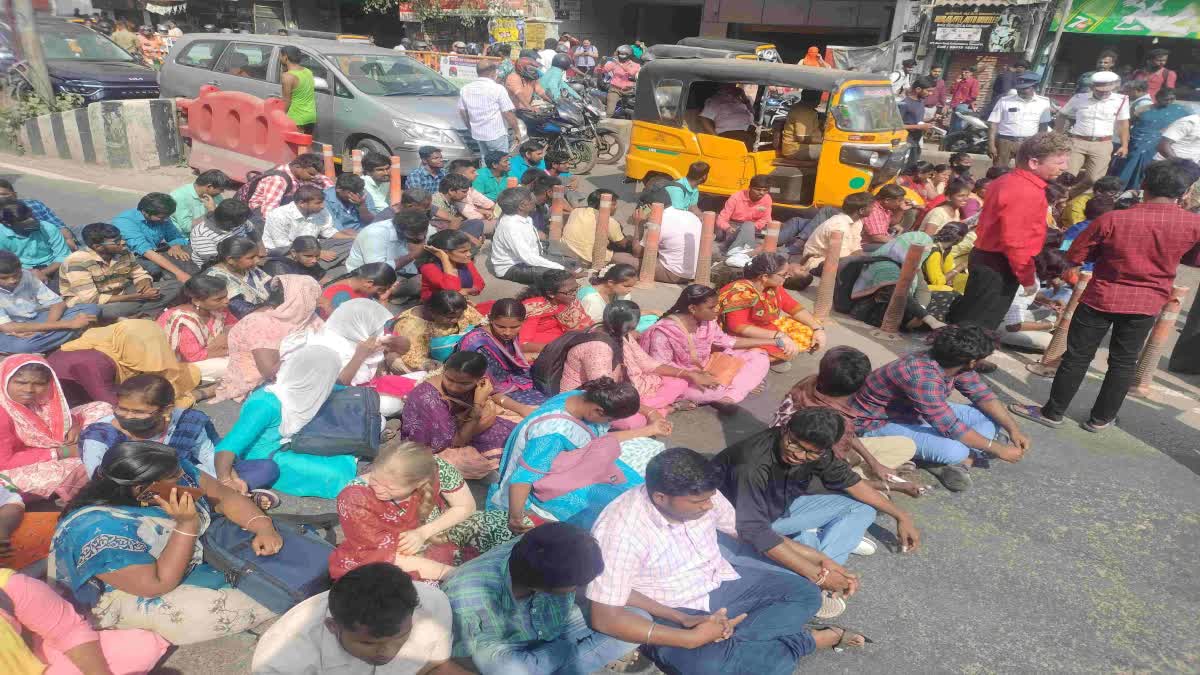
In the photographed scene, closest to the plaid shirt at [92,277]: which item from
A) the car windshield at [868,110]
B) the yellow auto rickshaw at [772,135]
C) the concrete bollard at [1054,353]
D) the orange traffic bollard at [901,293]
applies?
the yellow auto rickshaw at [772,135]

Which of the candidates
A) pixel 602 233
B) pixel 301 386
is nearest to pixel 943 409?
pixel 301 386

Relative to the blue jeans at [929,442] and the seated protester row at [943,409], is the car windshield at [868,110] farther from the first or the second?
the blue jeans at [929,442]

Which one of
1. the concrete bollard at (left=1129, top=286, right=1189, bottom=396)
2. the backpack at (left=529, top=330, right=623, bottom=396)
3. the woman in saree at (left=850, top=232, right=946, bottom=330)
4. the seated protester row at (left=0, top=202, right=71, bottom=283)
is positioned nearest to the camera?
the backpack at (left=529, top=330, right=623, bottom=396)

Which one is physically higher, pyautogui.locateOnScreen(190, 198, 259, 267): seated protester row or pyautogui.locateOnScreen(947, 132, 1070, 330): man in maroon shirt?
pyautogui.locateOnScreen(947, 132, 1070, 330): man in maroon shirt

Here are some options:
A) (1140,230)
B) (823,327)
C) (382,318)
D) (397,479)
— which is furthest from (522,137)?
(397,479)

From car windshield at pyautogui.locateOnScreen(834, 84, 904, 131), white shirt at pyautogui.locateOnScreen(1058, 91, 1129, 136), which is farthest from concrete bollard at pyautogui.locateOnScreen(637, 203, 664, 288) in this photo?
white shirt at pyautogui.locateOnScreen(1058, 91, 1129, 136)

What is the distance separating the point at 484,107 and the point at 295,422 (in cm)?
626

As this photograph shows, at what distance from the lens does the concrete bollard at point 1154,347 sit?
18.4ft

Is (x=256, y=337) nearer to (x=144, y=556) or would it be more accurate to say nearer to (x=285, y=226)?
(x=285, y=226)

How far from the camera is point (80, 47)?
13203mm

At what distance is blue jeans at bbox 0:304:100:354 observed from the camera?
5023mm

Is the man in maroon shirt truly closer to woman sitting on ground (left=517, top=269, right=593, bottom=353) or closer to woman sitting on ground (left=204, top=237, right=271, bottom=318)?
woman sitting on ground (left=517, top=269, right=593, bottom=353)

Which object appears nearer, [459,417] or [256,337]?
[459,417]

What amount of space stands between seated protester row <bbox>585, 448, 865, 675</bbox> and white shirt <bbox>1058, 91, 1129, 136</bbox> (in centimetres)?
950
